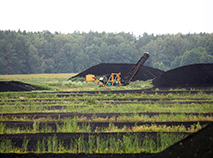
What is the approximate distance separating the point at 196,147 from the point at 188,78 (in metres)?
39.0

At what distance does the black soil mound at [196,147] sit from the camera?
703 cm

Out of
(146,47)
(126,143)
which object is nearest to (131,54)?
(146,47)

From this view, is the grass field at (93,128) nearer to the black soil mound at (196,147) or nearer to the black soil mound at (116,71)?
the black soil mound at (196,147)

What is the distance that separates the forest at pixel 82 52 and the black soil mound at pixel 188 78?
5739cm

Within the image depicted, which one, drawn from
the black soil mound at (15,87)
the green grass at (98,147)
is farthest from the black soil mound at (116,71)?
the green grass at (98,147)

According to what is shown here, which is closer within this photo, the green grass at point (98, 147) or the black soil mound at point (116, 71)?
the green grass at point (98, 147)

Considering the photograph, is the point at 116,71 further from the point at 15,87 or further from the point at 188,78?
the point at 15,87

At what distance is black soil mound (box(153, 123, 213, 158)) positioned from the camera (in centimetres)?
703

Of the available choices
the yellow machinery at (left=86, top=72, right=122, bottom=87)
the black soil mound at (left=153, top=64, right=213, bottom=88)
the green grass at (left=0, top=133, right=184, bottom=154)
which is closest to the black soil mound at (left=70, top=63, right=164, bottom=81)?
the black soil mound at (left=153, top=64, right=213, bottom=88)

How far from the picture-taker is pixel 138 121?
17062 millimetres

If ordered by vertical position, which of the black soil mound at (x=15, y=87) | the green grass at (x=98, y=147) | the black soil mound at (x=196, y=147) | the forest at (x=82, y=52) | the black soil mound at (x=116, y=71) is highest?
the forest at (x=82, y=52)

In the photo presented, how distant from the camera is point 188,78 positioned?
45125 millimetres

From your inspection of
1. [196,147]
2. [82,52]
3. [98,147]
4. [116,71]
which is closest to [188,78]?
[116,71]

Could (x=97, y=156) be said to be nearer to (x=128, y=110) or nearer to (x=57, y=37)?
(x=128, y=110)
